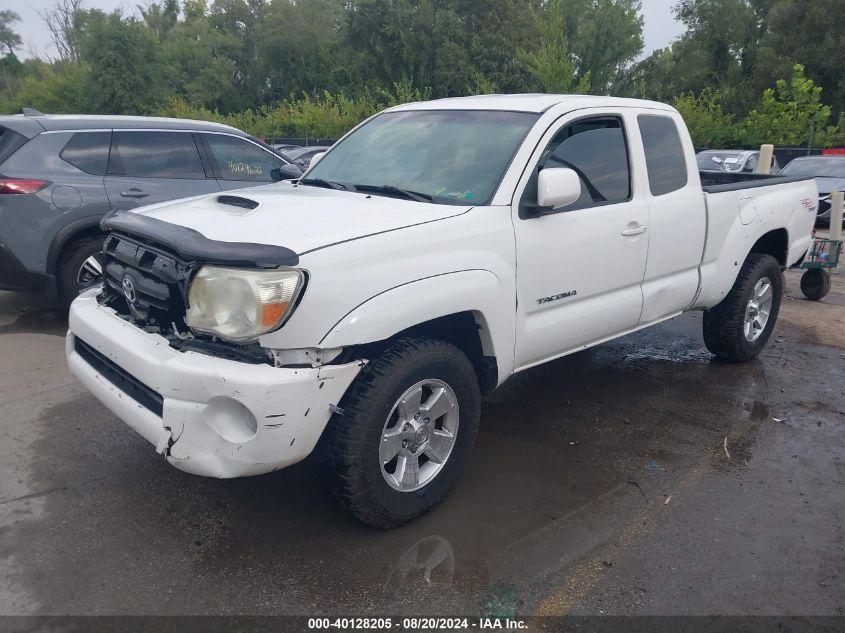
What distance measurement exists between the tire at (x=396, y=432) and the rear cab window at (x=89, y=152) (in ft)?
14.8

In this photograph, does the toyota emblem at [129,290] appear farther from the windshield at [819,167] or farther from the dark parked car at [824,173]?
the windshield at [819,167]

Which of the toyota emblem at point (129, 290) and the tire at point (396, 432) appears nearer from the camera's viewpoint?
the tire at point (396, 432)

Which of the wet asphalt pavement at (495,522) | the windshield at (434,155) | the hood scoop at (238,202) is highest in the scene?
the windshield at (434,155)

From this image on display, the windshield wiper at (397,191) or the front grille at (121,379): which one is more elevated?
the windshield wiper at (397,191)

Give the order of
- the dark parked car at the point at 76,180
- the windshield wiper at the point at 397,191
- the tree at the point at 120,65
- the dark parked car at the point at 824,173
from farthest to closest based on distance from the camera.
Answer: the tree at the point at 120,65 → the dark parked car at the point at 824,173 → the dark parked car at the point at 76,180 → the windshield wiper at the point at 397,191

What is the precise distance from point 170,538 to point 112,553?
0.80 feet

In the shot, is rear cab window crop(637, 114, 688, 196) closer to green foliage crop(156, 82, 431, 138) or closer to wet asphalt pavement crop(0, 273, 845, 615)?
wet asphalt pavement crop(0, 273, 845, 615)

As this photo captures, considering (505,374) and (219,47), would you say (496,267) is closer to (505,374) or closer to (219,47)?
(505,374)

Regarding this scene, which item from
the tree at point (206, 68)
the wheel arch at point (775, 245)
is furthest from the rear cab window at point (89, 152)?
the tree at point (206, 68)

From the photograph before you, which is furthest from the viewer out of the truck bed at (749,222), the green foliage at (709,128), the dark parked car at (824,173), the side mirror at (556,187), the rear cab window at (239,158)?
the green foliage at (709,128)

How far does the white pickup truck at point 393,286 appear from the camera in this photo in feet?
Result: 9.37

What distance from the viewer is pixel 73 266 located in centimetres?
626

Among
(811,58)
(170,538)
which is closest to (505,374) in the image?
(170,538)

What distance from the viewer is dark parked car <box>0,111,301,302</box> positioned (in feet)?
19.5
